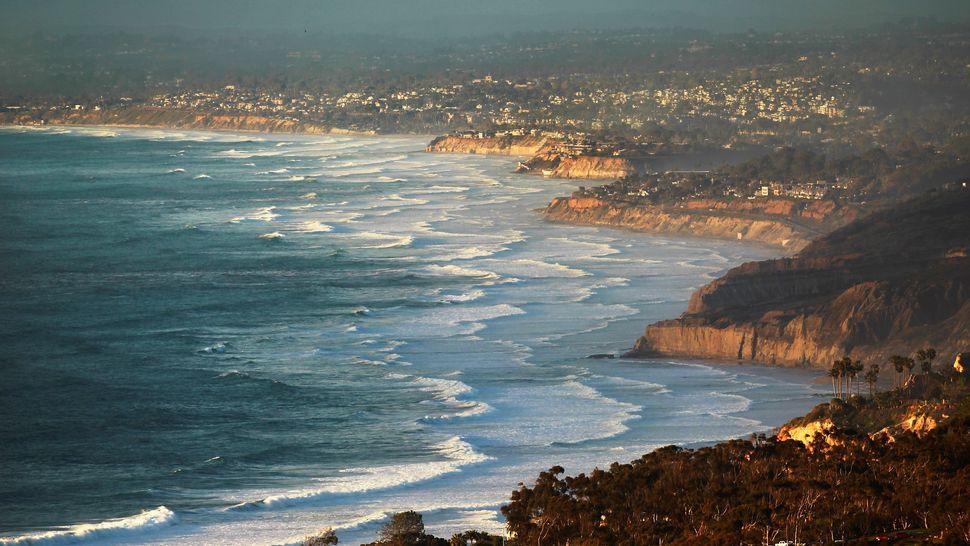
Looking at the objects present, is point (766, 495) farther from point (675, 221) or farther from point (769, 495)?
point (675, 221)

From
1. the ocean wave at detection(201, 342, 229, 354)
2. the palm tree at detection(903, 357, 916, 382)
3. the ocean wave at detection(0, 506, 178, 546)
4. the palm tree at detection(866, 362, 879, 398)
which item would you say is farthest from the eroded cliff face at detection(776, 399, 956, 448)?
the ocean wave at detection(201, 342, 229, 354)

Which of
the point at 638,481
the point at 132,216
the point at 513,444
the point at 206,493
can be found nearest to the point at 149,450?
the point at 206,493

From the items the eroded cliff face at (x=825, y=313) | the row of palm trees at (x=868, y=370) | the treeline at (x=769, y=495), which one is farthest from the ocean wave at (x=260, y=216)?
the treeline at (x=769, y=495)

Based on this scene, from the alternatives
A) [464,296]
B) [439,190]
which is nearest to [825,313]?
[464,296]

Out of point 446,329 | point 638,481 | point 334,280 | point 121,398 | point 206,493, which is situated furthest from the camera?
point 334,280

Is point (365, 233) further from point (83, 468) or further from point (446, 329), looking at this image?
point (83, 468)
